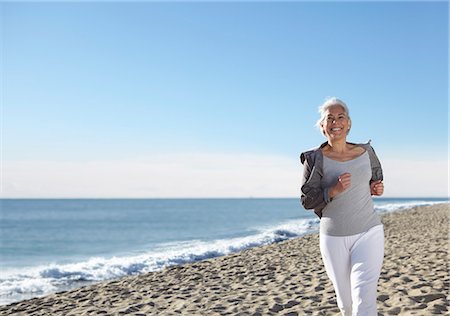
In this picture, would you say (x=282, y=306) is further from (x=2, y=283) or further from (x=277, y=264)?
(x=2, y=283)

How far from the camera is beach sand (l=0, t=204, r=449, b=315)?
571 cm

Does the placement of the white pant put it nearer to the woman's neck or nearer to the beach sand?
Answer: the woman's neck

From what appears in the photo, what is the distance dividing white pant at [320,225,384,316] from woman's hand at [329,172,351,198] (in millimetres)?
307

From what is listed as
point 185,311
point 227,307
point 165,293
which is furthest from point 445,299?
point 165,293

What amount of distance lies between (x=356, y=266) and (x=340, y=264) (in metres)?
0.11

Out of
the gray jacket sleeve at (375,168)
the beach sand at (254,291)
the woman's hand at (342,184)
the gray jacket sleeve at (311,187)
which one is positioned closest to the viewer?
the woman's hand at (342,184)

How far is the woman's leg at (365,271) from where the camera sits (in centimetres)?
289

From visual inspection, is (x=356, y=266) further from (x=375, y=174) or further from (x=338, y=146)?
(x=338, y=146)

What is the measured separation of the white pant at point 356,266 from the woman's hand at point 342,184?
0.31 meters

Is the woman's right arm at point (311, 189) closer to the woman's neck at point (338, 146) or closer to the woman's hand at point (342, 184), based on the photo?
the woman's hand at point (342, 184)

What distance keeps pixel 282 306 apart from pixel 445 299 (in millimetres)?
1885

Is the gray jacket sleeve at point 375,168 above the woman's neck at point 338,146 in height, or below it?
below

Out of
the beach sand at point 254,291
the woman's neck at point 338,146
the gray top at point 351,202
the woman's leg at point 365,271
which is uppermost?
the woman's neck at point 338,146

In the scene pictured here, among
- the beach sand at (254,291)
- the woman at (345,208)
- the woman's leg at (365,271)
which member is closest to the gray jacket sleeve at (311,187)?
the woman at (345,208)
